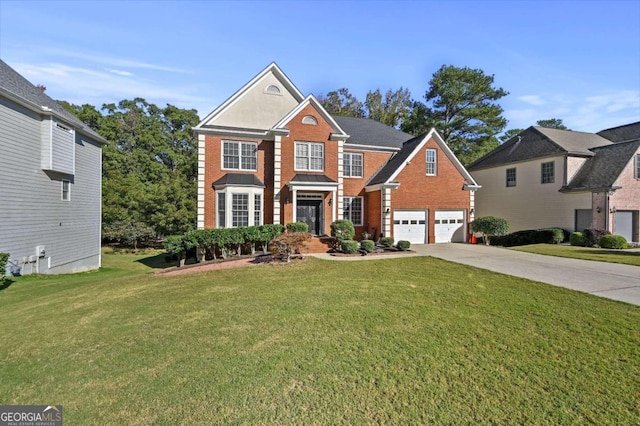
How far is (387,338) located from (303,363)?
1629mm

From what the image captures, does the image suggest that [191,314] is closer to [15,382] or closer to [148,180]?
[15,382]

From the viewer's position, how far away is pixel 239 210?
55.2 ft

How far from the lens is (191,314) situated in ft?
22.2

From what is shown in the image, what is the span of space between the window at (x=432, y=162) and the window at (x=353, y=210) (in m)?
4.90

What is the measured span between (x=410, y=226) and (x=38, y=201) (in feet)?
64.6

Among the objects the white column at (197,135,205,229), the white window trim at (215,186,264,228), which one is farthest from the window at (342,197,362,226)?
the white column at (197,135,205,229)

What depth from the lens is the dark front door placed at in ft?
60.4

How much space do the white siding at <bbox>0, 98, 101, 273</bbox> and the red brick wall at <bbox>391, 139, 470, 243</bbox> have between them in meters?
18.2

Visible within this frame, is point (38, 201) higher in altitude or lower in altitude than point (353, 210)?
higher

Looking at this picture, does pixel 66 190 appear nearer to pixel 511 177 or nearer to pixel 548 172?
pixel 511 177

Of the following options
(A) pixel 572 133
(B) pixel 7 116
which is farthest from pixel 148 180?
(A) pixel 572 133

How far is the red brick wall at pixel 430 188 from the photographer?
18.9m

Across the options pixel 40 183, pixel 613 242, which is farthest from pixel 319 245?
pixel 613 242

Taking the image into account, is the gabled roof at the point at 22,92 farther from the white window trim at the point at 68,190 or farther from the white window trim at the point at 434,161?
the white window trim at the point at 434,161
